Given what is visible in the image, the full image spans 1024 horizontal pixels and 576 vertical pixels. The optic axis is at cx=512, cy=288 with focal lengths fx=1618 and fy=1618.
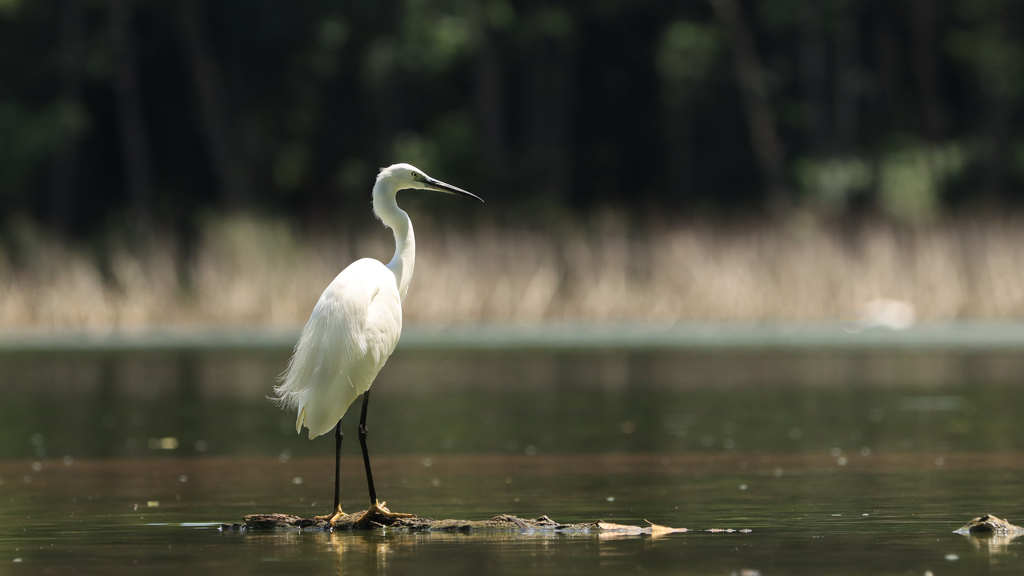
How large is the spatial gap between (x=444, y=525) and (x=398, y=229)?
1.74 m

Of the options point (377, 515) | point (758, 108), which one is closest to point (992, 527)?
point (377, 515)

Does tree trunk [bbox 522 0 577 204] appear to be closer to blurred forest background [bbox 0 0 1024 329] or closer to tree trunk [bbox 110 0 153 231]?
blurred forest background [bbox 0 0 1024 329]

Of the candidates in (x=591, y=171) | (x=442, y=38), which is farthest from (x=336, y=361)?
(x=591, y=171)

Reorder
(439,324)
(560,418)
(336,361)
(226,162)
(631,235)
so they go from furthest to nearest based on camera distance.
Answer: (226,162) < (631,235) < (439,324) < (560,418) < (336,361)

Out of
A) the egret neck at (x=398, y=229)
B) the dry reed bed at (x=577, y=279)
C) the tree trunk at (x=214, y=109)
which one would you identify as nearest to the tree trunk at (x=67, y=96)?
the tree trunk at (x=214, y=109)

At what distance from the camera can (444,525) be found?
697 cm

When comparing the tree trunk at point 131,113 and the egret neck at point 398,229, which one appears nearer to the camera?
the egret neck at point 398,229

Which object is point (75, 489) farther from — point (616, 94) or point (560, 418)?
point (616, 94)

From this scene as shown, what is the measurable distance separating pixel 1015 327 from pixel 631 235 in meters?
7.61

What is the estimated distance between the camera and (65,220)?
40.1 m

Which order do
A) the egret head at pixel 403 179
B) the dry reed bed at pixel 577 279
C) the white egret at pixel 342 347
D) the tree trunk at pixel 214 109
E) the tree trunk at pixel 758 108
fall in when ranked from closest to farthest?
the white egret at pixel 342 347
the egret head at pixel 403 179
the dry reed bed at pixel 577 279
the tree trunk at pixel 758 108
the tree trunk at pixel 214 109

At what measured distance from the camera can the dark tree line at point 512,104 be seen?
1458 inches

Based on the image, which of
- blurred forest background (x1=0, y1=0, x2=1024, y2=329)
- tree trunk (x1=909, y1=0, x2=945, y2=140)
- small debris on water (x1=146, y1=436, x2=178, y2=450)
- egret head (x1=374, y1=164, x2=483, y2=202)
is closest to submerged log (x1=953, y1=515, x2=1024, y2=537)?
egret head (x1=374, y1=164, x2=483, y2=202)

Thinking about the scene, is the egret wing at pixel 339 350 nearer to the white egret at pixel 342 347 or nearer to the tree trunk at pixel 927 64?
the white egret at pixel 342 347
